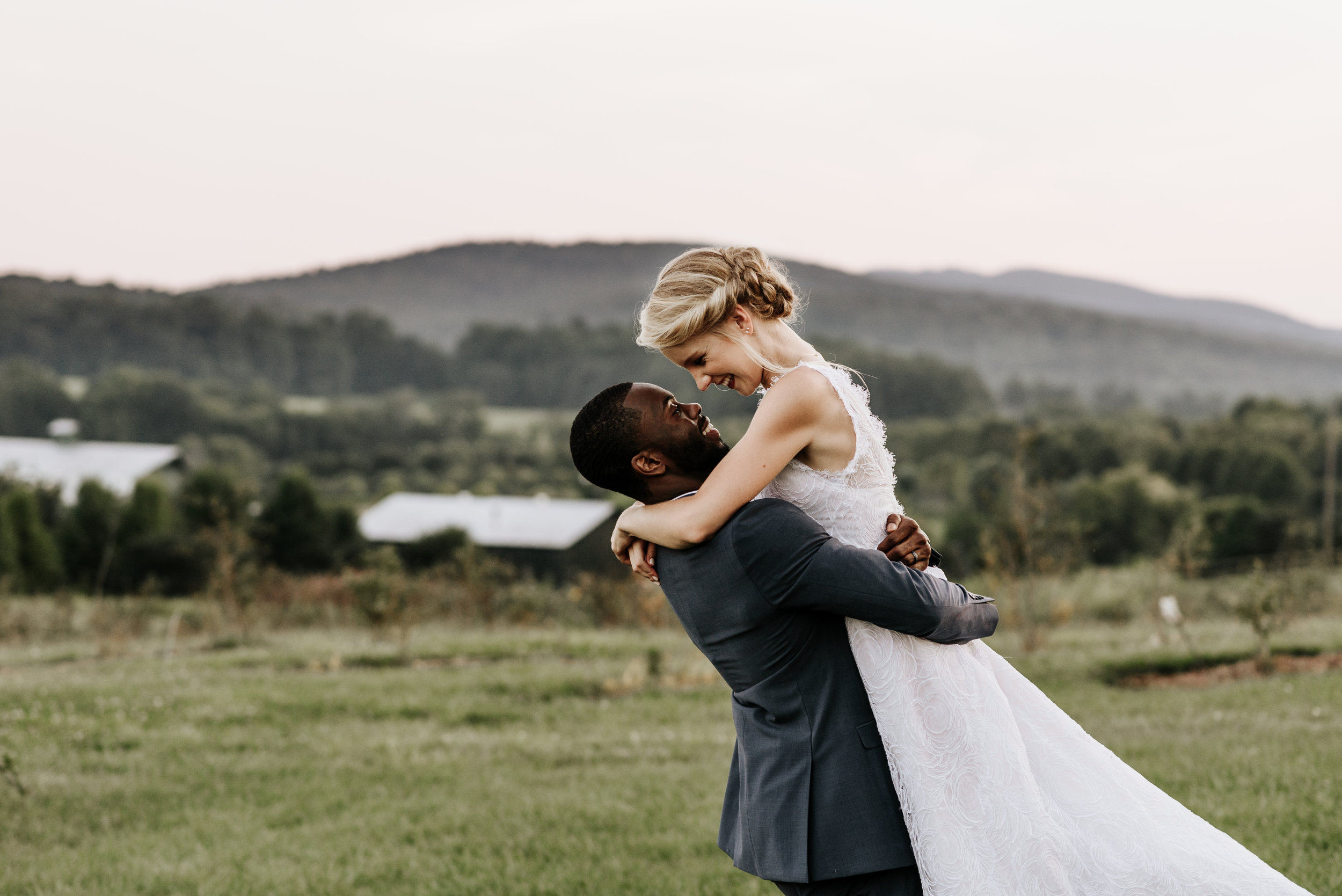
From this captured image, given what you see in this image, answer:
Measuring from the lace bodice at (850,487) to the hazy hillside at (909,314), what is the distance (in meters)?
107

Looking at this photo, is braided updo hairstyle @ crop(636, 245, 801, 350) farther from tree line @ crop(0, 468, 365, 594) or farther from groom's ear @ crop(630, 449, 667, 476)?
tree line @ crop(0, 468, 365, 594)

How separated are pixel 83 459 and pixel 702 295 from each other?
6220 cm

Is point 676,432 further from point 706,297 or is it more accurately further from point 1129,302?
point 1129,302

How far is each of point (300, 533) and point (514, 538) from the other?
477 inches

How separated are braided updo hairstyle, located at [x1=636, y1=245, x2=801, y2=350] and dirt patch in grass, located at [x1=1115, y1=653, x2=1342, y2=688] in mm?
8936

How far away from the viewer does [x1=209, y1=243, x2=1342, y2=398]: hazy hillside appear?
388 ft

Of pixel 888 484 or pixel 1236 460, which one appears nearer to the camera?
pixel 888 484

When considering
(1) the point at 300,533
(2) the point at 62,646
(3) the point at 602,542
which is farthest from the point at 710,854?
(3) the point at 602,542

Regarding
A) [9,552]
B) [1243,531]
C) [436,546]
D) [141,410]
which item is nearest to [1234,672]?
[436,546]

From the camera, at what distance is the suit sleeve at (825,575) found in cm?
205

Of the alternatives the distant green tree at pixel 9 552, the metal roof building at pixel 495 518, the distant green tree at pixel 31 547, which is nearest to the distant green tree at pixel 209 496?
the distant green tree at pixel 31 547

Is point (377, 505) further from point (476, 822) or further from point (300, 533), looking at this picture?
point (476, 822)

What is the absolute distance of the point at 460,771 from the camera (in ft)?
24.6

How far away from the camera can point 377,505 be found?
49.8 meters
